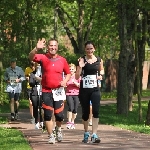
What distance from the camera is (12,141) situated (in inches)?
488

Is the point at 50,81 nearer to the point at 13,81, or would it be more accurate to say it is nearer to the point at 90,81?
the point at 90,81

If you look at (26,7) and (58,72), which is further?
(26,7)

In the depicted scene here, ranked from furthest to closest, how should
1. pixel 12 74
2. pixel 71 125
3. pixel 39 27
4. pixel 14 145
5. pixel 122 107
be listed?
pixel 39 27 < pixel 122 107 < pixel 12 74 < pixel 71 125 < pixel 14 145

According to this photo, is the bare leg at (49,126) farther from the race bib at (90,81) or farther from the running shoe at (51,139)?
the race bib at (90,81)

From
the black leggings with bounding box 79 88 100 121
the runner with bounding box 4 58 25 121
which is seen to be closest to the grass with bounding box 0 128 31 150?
the black leggings with bounding box 79 88 100 121

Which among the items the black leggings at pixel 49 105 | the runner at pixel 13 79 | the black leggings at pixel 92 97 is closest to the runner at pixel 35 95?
the runner at pixel 13 79

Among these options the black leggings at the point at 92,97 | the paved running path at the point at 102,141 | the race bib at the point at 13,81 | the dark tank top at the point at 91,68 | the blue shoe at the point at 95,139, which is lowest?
the paved running path at the point at 102,141

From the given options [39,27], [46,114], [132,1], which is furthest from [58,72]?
[39,27]

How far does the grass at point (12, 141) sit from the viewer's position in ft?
36.6

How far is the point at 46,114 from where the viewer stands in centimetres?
1214

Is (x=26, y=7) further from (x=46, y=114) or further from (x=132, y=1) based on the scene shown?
(x=46, y=114)

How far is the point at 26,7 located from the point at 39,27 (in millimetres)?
2284

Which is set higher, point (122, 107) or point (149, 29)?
point (149, 29)

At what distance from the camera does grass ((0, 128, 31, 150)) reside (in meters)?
11.2
